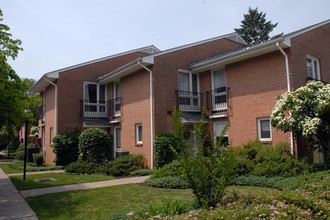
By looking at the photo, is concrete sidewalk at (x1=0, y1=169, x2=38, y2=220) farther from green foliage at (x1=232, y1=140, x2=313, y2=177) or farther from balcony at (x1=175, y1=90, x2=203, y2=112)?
balcony at (x1=175, y1=90, x2=203, y2=112)

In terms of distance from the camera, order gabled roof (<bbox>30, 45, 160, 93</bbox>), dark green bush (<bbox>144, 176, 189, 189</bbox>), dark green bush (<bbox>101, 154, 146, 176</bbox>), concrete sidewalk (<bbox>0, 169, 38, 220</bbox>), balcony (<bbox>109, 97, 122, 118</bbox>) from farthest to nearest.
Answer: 1. balcony (<bbox>109, 97, 122, 118</bbox>)
2. gabled roof (<bbox>30, 45, 160, 93</bbox>)
3. dark green bush (<bbox>101, 154, 146, 176</bbox>)
4. dark green bush (<bbox>144, 176, 189, 189</bbox>)
5. concrete sidewalk (<bbox>0, 169, 38, 220</bbox>)

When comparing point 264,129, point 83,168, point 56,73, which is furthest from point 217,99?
point 56,73

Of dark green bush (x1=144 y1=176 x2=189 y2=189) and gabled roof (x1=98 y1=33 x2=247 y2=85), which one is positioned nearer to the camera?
dark green bush (x1=144 y1=176 x2=189 y2=189)

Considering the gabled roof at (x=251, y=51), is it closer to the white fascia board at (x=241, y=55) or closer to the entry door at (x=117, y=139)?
the white fascia board at (x=241, y=55)

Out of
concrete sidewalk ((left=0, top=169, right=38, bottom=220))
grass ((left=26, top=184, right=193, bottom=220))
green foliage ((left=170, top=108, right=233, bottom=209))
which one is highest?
green foliage ((left=170, top=108, right=233, bottom=209))

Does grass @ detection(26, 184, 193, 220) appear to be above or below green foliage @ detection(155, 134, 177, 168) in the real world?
below

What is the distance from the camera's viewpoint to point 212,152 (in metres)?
5.76

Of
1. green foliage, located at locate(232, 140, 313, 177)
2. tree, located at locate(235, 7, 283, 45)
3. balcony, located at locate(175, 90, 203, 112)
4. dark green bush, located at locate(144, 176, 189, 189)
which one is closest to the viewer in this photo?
dark green bush, located at locate(144, 176, 189, 189)

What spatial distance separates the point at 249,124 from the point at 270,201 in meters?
7.48

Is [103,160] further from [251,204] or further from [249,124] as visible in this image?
[251,204]

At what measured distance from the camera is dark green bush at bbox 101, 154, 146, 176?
1249 centimetres

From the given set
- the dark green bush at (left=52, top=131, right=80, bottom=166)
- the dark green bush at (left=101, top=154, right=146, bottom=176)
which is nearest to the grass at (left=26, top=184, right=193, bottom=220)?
the dark green bush at (left=101, top=154, right=146, bottom=176)

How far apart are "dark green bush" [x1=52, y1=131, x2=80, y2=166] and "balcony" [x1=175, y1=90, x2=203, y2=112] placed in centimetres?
679

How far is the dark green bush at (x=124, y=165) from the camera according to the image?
41.0 feet
